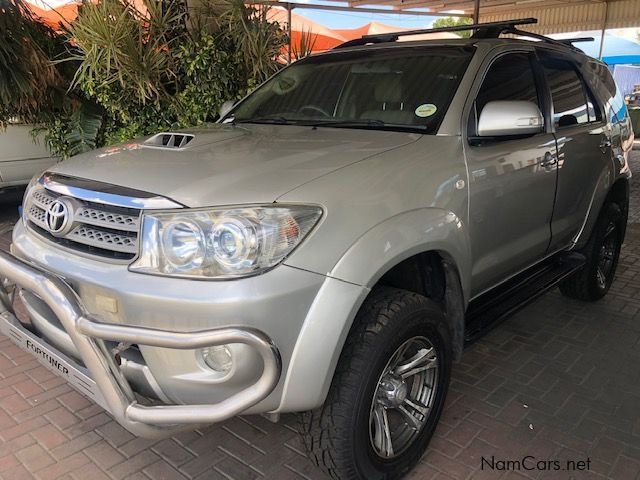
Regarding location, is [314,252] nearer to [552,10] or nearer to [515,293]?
[515,293]

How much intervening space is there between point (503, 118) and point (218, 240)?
158cm

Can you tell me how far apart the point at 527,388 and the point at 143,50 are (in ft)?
14.0

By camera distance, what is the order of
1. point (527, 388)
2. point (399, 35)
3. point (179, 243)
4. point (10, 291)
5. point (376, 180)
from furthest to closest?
point (399, 35), point (527, 388), point (10, 291), point (376, 180), point (179, 243)

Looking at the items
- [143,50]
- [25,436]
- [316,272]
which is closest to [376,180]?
[316,272]

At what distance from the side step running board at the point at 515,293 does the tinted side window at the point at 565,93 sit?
3.20 feet

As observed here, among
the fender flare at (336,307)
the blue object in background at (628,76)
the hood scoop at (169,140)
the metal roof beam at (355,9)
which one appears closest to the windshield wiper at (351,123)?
the hood scoop at (169,140)

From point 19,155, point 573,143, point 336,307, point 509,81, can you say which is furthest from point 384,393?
point 19,155

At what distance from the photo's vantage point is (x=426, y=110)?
9.09ft

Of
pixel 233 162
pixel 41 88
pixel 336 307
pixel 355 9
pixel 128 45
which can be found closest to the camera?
pixel 336 307

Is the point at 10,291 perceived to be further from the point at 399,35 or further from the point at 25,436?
the point at 399,35

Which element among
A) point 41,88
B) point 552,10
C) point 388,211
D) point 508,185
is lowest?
point 508,185

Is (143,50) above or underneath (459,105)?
above

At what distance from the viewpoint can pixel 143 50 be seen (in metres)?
4.97

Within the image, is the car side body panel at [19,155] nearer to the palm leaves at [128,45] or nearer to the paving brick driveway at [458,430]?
the palm leaves at [128,45]
